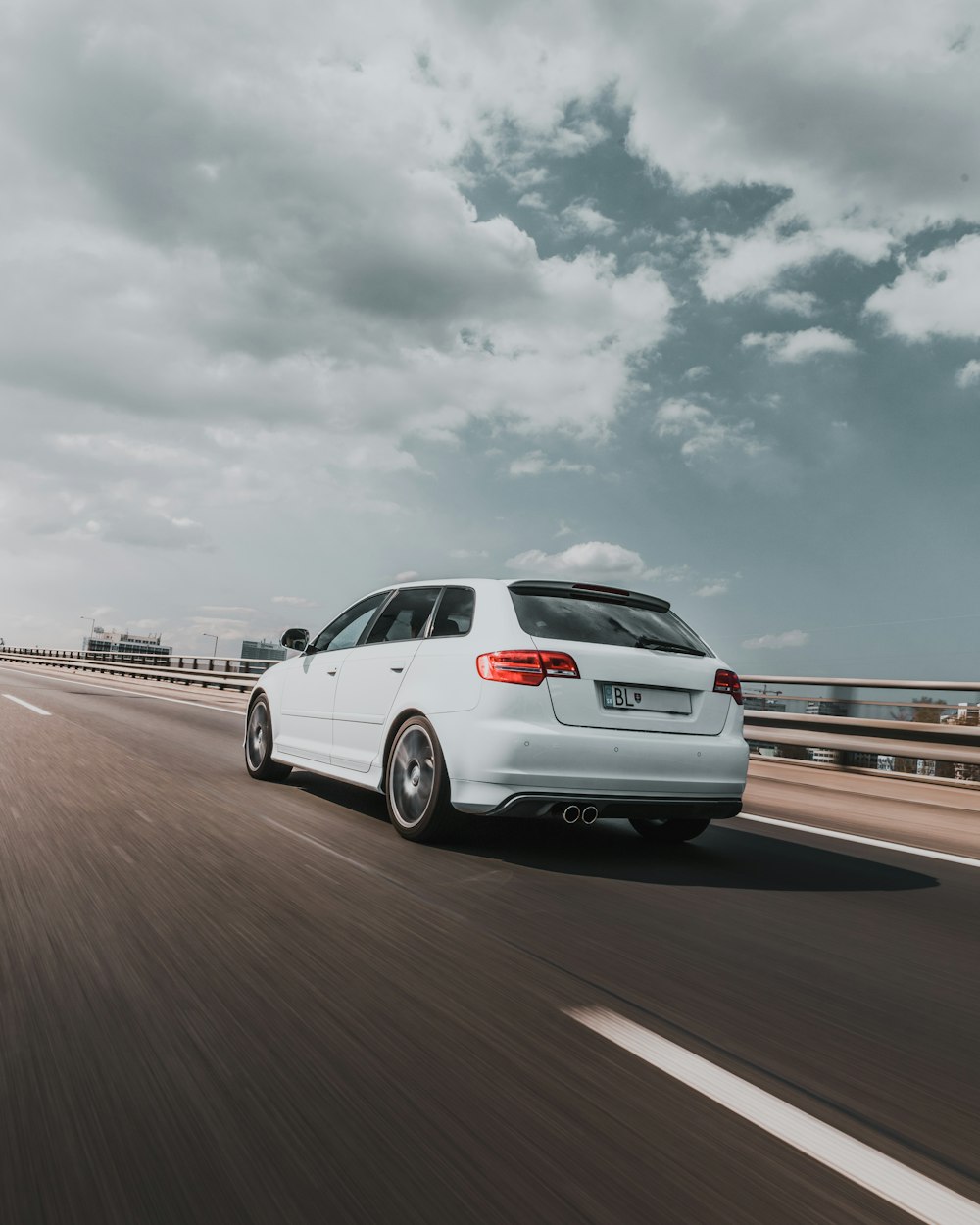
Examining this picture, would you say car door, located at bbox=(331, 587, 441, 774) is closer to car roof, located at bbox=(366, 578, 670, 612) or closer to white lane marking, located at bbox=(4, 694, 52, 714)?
car roof, located at bbox=(366, 578, 670, 612)

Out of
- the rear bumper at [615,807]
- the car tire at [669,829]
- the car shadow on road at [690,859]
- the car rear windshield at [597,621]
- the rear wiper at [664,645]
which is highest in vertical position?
the car rear windshield at [597,621]

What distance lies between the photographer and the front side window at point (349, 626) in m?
8.12

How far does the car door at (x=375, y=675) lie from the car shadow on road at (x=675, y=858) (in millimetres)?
549

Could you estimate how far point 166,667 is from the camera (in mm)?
36031

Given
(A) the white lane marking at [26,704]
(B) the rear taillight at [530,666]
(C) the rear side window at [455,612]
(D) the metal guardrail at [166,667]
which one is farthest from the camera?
(D) the metal guardrail at [166,667]

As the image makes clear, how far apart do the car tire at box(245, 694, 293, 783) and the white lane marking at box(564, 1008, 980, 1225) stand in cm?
638

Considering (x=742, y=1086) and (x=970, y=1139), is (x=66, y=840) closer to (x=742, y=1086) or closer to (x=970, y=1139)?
(x=742, y=1086)

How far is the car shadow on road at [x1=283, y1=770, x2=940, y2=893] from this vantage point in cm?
589

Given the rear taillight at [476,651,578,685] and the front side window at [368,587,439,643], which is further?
the front side window at [368,587,439,643]

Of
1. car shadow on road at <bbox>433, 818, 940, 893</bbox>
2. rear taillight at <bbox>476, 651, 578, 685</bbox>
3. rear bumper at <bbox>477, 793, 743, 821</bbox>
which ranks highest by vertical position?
rear taillight at <bbox>476, 651, 578, 685</bbox>

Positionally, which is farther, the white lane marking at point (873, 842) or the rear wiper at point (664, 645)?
the white lane marking at point (873, 842)

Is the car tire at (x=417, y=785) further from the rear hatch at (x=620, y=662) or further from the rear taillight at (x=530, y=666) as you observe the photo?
the rear hatch at (x=620, y=662)

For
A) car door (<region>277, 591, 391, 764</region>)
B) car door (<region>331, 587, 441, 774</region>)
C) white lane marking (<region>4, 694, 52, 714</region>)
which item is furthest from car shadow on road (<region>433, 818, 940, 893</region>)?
white lane marking (<region>4, 694, 52, 714</region>)

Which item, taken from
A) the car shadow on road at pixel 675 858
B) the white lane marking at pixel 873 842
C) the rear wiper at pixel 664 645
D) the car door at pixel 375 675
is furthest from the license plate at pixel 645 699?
the white lane marking at pixel 873 842
